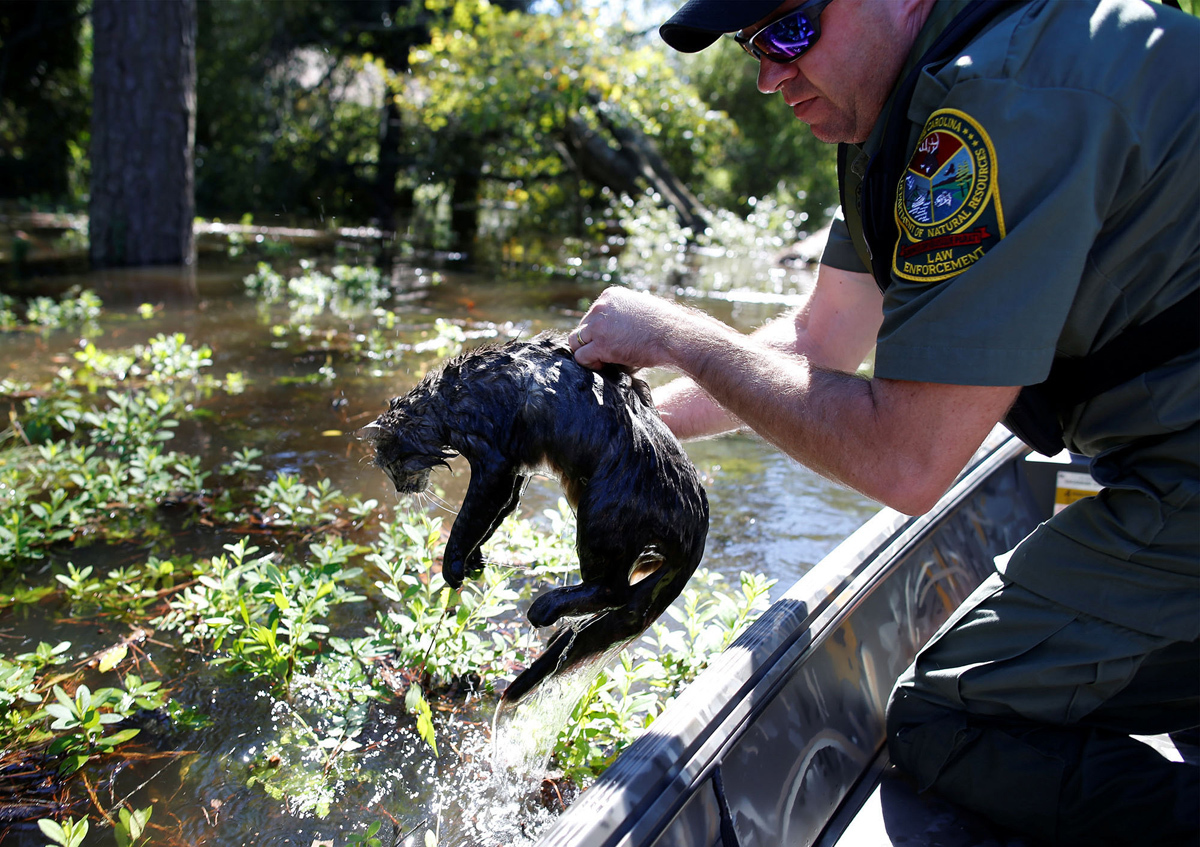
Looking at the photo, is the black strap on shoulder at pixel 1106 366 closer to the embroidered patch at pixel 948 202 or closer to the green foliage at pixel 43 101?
the embroidered patch at pixel 948 202

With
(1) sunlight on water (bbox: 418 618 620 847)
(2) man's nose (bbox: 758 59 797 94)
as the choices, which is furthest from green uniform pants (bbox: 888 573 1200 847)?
(2) man's nose (bbox: 758 59 797 94)

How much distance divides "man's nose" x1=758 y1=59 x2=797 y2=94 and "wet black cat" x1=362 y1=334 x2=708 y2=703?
891 mm

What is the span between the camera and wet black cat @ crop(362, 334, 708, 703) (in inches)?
83.3

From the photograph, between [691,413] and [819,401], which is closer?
[819,401]

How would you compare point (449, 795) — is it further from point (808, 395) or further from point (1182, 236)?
point (1182, 236)

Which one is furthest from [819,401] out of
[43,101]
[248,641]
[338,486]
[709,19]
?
[43,101]

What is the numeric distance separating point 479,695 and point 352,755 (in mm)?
492

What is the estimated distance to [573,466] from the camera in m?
2.21

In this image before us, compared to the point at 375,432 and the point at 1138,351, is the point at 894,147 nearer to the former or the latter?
the point at 1138,351

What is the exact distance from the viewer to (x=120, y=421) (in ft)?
14.2

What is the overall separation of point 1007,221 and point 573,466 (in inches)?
46.9

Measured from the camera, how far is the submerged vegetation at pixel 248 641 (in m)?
2.40

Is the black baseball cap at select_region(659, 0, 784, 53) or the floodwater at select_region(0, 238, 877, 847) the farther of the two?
the floodwater at select_region(0, 238, 877, 847)

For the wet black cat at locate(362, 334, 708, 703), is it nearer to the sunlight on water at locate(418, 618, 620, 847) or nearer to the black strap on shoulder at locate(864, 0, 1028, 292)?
the sunlight on water at locate(418, 618, 620, 847)
